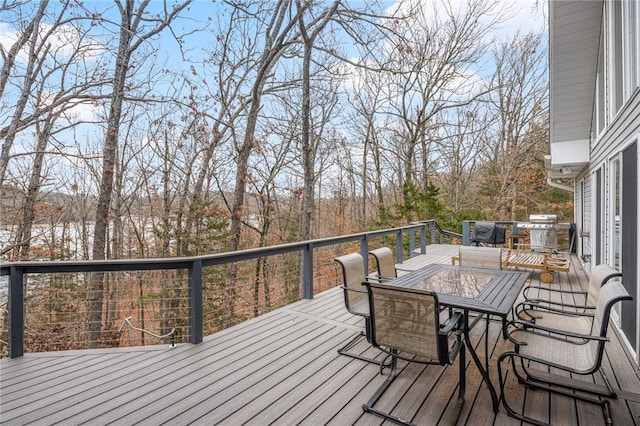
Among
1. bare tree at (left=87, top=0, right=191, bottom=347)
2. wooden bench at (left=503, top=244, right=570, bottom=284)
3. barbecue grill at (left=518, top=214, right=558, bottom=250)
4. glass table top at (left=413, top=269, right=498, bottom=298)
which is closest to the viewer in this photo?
glass table top at (left=413, top=269, right=498, bottom=298)

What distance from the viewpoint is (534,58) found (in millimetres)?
14219

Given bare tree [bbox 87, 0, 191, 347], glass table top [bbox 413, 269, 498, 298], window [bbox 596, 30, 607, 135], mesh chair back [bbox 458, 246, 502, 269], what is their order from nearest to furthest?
glass table top [bbox 413, 269, 498, 298] → mesh chair back [bbox 458, 246, 502, 269] → window [bbox 596, 30, 607, 135] → bare tree [bbox 87, 0, 191, 347]

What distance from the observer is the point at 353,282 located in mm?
3318

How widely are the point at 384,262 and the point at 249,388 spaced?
6.32 ft

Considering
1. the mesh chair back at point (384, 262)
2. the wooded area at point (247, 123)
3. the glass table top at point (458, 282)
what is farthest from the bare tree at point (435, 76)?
the glass table top at point (458, 282)

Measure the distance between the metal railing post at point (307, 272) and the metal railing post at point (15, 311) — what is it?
304 cm

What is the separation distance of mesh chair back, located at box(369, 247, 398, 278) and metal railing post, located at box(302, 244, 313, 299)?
1.20 metres

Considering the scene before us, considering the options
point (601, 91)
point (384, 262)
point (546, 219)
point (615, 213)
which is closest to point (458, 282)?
point (384, 262)

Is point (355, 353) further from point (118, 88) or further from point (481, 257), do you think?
point (118, 88)

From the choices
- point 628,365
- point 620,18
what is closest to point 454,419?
point 628,365

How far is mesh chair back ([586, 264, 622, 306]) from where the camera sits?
2.37 metres

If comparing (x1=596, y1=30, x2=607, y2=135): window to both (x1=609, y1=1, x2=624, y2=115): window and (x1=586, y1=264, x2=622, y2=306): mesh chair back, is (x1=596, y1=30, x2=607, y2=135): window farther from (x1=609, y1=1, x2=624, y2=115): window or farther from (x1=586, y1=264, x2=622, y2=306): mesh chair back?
(x1=586, y1=264, x2=622, y2=306): mesh chair back

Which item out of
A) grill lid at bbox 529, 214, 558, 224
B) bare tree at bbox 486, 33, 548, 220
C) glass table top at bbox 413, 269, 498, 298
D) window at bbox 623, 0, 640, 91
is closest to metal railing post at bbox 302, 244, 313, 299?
glass table top at bbox 413, 269, 498, 298

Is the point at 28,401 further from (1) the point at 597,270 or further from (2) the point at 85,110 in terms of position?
(2) the point at 85,110
